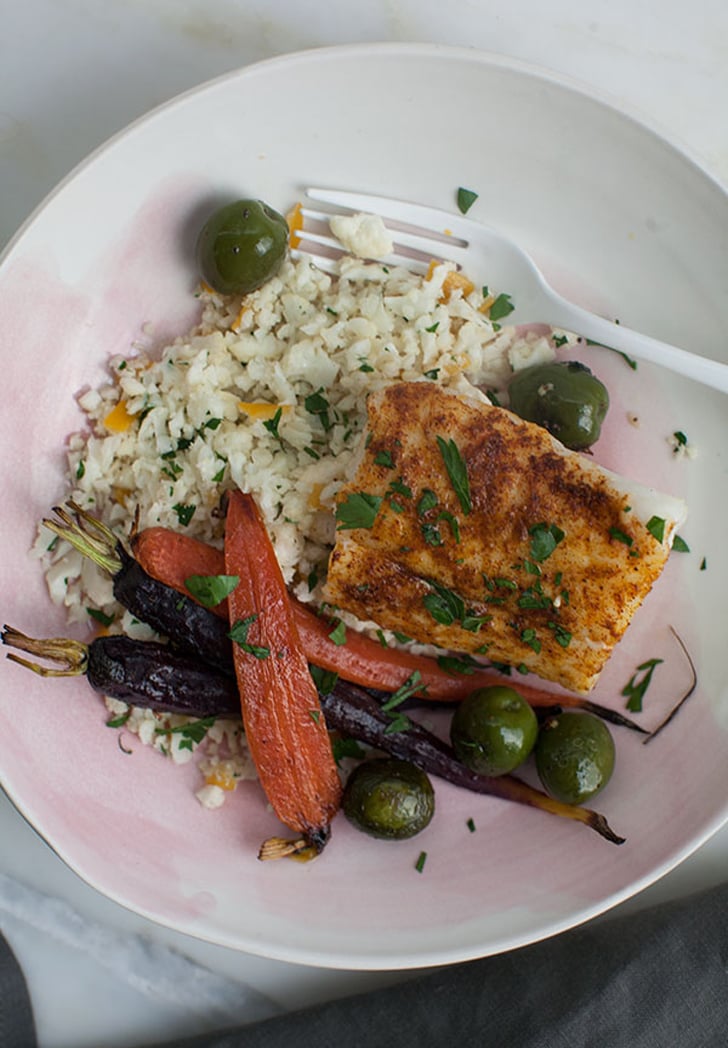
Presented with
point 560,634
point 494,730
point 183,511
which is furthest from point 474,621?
point 183,511

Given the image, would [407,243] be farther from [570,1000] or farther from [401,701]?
[570,1000]

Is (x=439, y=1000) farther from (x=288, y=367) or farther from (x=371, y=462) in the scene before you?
(x=288, y=367)

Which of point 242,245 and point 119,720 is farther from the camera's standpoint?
point 119,720

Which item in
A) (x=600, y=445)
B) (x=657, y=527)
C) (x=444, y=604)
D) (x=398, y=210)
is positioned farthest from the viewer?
(x=600, y=445)

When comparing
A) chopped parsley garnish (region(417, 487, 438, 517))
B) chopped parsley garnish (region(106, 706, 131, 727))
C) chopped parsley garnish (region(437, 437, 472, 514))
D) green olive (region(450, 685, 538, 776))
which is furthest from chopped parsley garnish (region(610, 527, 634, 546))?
chopped parsley garnish (region(106, 706, 131, 727))

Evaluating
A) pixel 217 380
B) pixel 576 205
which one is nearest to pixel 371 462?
pixel 217 380

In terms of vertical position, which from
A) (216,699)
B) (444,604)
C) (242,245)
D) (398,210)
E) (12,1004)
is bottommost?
(12,1004)
